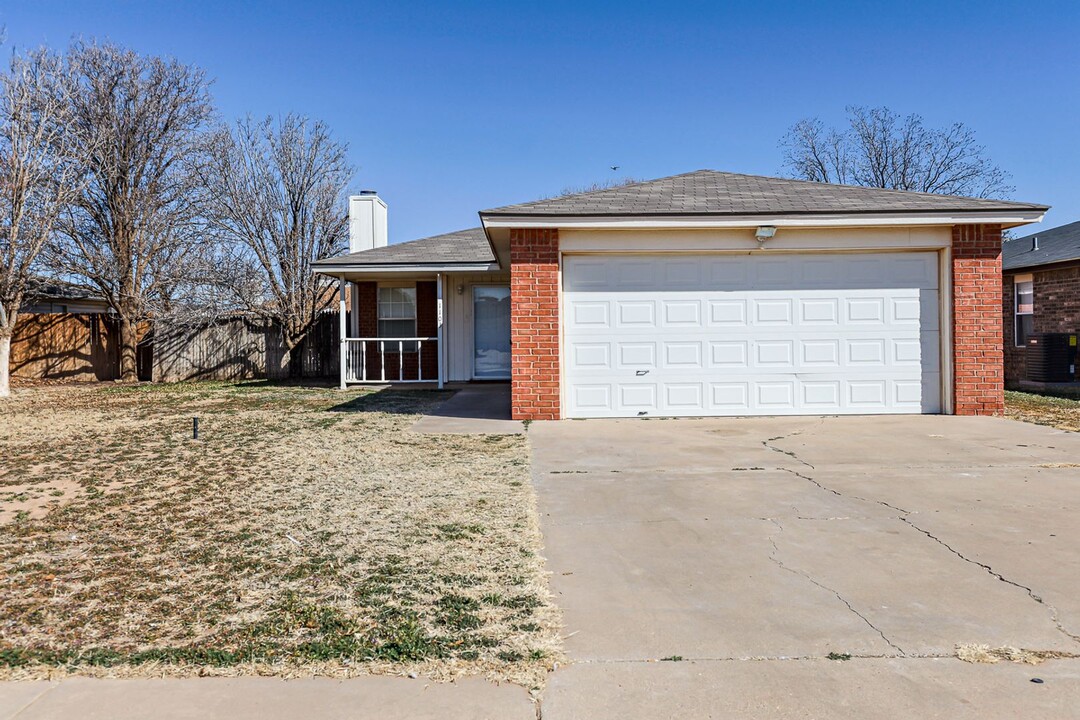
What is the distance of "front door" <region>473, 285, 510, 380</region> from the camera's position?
17.2 meters

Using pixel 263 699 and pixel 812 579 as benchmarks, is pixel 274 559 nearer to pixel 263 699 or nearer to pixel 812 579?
pixel 263 699

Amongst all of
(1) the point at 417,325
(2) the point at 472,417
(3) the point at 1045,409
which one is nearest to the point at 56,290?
(1) the point at 417,325

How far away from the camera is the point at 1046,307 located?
631 inches

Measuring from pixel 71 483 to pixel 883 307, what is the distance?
33.9ft

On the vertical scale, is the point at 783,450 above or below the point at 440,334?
below

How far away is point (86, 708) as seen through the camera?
8.45ft

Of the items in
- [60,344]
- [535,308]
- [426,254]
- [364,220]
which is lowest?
[60,344]

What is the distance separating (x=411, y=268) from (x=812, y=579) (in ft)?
43.2

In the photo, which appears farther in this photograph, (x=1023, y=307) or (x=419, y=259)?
(x=1023, y=307)

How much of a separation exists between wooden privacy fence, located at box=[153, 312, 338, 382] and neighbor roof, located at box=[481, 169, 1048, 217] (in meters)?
11.4

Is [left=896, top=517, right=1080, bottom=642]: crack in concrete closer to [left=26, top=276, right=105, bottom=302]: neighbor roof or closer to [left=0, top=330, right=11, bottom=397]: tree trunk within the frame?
[left=0, top=330, right=11, bottom=397]: tree trunk

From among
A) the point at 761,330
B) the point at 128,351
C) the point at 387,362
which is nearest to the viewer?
the point at 761,330

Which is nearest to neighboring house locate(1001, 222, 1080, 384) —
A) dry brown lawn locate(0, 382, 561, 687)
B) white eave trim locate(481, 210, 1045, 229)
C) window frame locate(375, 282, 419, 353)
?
white eave trim locate(481, 210, 1045, 229)

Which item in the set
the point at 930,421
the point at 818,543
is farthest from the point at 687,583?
the point at 930,421
